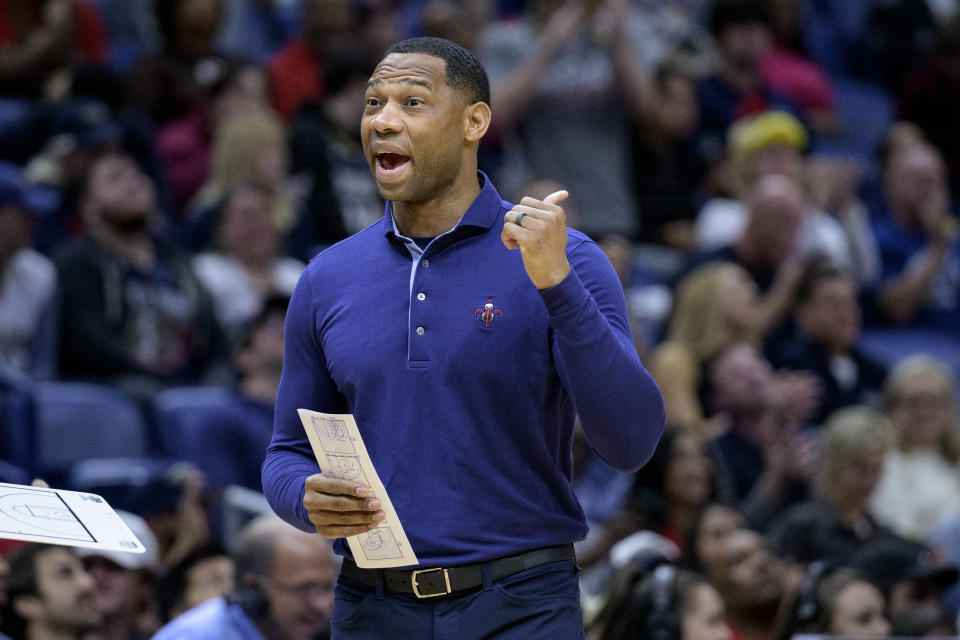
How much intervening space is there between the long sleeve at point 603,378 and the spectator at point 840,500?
3914mm

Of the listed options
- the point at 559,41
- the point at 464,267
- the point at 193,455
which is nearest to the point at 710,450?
the point at 193,455

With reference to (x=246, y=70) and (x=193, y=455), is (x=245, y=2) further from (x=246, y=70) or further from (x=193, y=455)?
(x=193, y=455)

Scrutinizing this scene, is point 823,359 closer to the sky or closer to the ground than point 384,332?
closer to the ground

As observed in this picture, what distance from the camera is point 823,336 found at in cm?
788

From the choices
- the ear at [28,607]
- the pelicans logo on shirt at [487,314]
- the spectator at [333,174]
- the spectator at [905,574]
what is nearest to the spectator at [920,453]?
the spectator at [905,574]

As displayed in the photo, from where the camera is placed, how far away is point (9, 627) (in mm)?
4863

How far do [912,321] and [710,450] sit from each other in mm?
2690

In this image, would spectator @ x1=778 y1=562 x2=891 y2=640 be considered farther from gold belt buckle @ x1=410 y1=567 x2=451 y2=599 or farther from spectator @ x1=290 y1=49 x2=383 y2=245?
gold belt buckle @ x1=410 y1=567 x2=451 y2=599

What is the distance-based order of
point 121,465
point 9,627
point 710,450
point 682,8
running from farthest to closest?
point 682,8 < point 710,450 < point 121,465 < point 9,627

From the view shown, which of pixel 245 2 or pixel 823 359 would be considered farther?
pixel 245 2

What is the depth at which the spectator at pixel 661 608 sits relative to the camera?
202 inches

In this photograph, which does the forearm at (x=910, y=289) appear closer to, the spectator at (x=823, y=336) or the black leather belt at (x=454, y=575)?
the spectator at (x=823, y=336)

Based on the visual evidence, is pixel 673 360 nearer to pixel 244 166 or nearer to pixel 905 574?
pixel 905 574

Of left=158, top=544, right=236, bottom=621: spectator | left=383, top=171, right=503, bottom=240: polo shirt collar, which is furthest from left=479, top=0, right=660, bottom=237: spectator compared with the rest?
left=383, top=171, right=503, bottom=240: polo shirt collar
